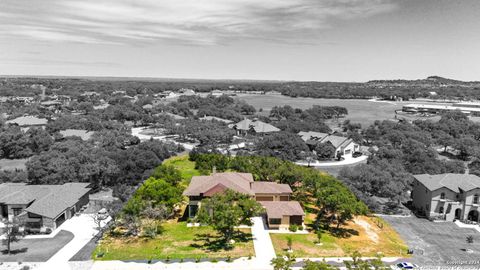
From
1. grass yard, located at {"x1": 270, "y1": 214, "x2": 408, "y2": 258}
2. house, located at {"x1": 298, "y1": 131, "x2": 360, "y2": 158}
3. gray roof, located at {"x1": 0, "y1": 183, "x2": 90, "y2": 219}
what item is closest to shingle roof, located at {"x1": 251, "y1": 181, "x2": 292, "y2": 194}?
grass yard, located at {"x1": 270, "y1": 214, "x2": 408, "y2": 258}

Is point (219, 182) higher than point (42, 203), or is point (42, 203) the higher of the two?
point (219, 182)

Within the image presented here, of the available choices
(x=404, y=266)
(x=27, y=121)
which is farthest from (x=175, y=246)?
(x=27, y=121)

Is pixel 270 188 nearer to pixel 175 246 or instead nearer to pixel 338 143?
pixel 175 246

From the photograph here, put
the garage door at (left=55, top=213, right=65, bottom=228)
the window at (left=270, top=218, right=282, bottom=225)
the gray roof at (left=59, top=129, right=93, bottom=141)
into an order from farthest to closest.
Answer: the gray roof at (left=59, top=129, right=93, bottom=141) < the window at (left=270, top=218, right=282, bottom=225) < the garage door at (left=55, top=213, right=65, bottom=228)

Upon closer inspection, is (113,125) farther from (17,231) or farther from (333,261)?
(333,261)

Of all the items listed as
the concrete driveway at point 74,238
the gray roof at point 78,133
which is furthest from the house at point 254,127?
the concrete driveway at point 74,238

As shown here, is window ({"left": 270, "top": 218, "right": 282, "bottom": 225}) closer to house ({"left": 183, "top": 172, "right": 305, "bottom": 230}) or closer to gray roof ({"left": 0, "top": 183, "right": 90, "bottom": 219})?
house ({"left": 183, "top": 172, "right": 305, "bottom": 230})

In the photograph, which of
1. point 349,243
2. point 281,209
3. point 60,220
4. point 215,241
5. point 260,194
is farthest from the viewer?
point 260,194
